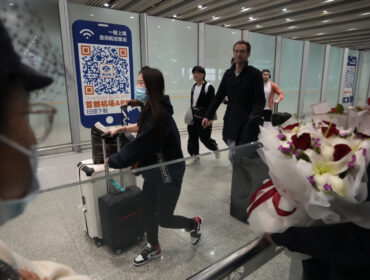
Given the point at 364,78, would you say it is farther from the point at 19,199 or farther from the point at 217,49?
the point at 19,199

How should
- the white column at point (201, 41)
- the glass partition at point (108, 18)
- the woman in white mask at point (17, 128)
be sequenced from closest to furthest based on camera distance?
the woman in white mask at point (17, 128) → the glass partition at point (108, 18) → the white column at point (201, 41)

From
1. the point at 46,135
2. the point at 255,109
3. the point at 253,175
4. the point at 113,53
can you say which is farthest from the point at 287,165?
the point at 113,53

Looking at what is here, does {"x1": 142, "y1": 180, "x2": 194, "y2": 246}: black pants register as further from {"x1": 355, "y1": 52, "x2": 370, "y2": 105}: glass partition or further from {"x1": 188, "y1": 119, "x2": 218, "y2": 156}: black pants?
{"x1": 355, "y1": 52, "x2": 370, "y2": 105}: glass partition

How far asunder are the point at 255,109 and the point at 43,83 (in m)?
2.36

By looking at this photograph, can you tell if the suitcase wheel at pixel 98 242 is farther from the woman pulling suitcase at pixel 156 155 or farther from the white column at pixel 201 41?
the white column at pixel 201 41

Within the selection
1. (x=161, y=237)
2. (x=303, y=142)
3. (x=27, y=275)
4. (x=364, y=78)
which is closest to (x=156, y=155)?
(x=161, y=237)

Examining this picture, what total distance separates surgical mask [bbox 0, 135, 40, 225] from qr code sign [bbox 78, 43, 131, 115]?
190 inches

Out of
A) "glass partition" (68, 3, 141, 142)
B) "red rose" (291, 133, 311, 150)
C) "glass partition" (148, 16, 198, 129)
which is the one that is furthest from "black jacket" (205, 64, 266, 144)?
"glass partition" (148, 16, 198, 129)

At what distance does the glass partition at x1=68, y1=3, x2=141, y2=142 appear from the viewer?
183 inches

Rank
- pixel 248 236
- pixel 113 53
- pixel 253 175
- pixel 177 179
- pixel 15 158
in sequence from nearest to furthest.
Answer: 1. pixel 15 158
2. pixel 177 179
3. pixel 253 175
4. pixel 248 236
5. pixel 113 53

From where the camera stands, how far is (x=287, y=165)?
784 millimetres

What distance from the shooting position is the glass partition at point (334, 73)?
1070 centimetres

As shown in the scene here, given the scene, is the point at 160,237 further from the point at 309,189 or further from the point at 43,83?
the point at 43,83

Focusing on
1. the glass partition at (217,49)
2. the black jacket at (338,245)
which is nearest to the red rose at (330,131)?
the black jacket at (338,245)
